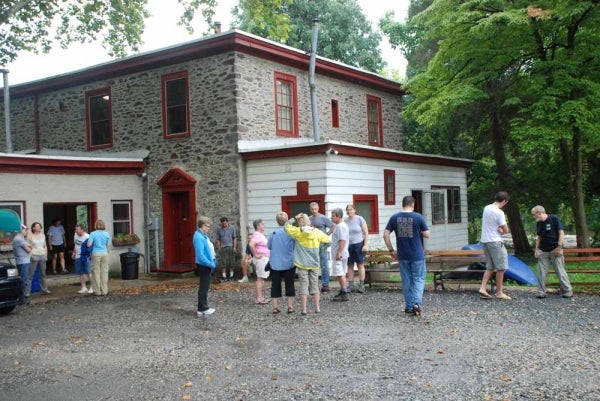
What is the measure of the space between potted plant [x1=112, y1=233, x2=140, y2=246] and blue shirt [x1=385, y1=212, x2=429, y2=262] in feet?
33.4

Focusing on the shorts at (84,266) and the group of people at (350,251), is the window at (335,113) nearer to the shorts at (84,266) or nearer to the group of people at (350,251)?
the group of people at (350,251)

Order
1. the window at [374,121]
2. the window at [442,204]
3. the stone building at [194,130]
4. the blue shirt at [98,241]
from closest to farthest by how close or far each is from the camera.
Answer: the blue shirt at [98,241] → the stone building at [194,130] → the window at [442,204] → the window at [374,121]

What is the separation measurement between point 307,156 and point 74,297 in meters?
6.19

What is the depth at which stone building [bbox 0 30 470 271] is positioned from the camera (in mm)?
15852

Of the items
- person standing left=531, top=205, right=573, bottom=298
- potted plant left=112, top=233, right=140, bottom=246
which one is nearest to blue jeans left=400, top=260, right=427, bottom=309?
person standing left=531, top=205, right=573, bottom=298

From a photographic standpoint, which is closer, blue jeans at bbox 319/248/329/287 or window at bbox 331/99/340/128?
blue jeans at bbox 319/248/329/287

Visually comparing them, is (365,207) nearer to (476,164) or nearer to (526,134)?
(526,134)

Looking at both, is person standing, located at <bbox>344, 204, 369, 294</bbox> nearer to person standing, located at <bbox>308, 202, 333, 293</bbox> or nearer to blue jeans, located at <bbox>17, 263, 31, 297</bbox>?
person standing, located at <bbox>308, 202, 333, 293</bbox>

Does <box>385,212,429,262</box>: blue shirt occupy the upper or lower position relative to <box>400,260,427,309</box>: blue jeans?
upper

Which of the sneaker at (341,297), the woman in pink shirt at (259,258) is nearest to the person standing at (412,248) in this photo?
the sneaker at (341,297)

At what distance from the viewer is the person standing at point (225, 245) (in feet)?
49.6

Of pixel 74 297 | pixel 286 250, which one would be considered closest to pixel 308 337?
pixel 286 250

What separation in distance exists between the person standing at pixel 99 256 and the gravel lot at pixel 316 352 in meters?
2.07

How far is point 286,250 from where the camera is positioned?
9844mm
